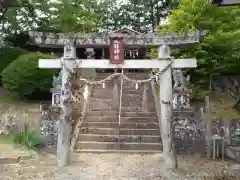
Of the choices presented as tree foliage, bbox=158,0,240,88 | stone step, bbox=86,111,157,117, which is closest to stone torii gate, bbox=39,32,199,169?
stone step, bbox=86,111,157,117

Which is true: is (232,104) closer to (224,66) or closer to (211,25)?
(224,66)

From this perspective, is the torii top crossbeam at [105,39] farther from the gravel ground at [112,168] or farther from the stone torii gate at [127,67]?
the gravel ground at [112,168]

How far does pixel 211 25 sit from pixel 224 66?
2020 millimetres

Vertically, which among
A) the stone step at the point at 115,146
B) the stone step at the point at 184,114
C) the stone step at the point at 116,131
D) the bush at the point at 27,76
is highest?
the bush at the point at 27,76

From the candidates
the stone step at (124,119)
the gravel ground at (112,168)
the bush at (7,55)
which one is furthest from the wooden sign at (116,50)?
the bush at (7,55)

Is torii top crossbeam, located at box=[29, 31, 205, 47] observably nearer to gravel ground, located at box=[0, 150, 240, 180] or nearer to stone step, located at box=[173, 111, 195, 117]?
stone step, located at box=[173, 111, 195, 117]

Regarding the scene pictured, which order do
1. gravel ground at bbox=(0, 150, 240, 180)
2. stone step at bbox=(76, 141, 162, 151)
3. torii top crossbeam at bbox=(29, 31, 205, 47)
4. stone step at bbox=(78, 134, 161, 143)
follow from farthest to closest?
stone step at bbox=(78, 134, 161, 143) < stone step at bbox=(76, 141, 162, 151) < torii top crossbeam at bbox=(29, 31, 205, 47) < gravel ground at bbox=(0, 150, 240, 180)

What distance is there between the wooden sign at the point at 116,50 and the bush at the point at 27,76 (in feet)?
19.4

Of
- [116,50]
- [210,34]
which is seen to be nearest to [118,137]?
[116,50]

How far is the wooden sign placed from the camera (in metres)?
9.59

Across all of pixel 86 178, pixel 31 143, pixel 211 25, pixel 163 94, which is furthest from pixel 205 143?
pixel 211 25

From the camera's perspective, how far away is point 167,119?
9.56 m

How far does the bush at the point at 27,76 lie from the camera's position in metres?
14.5

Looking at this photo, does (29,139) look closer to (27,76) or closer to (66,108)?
(66,108)
